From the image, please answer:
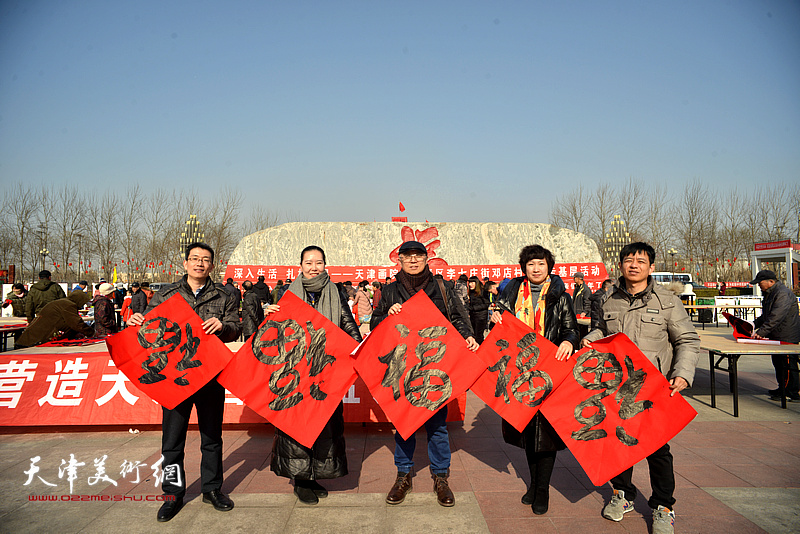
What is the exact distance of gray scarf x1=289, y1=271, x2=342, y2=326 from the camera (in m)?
3.12

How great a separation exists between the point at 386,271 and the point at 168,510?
21.7 meters

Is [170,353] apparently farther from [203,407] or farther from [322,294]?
[322,294]

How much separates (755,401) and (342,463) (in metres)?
5.23

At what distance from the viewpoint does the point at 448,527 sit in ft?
8.77

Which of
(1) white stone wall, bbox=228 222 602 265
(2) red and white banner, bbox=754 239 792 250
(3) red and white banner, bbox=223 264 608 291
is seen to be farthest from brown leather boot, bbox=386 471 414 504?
(1) white stone wall, bbox=228 222 602 265

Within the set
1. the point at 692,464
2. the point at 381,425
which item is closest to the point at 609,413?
the point at 692,464

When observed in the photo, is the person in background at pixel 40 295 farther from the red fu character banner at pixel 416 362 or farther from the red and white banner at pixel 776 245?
the red and white banner at pixel 776 245

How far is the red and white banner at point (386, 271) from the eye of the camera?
23.9 m

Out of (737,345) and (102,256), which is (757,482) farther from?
(102,256)

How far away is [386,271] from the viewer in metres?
24.5

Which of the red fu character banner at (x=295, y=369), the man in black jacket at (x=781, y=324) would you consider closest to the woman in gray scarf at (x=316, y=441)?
the red fu character banner at (x=295, y=369)

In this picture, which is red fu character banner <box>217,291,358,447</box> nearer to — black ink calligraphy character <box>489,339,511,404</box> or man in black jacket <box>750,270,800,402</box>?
black ink calligraphy character <box>489,339,511,404</box>

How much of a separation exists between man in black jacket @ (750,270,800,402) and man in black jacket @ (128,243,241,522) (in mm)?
5649

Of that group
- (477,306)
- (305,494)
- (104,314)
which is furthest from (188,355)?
(104,314)
